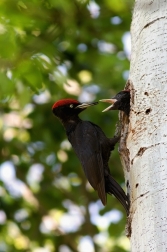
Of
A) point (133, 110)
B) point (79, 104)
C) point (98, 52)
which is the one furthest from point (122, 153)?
point (98, 52)

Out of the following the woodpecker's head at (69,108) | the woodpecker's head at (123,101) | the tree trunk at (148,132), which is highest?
the woodpecker's head at (69,108)

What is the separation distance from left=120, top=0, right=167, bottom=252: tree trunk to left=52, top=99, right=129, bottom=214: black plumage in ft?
1.26

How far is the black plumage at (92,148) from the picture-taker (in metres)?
4.35

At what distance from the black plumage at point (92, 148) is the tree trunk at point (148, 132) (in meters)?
0.38

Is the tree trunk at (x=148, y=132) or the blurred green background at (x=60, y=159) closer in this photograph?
the tree trunk at (x=148, y=132)

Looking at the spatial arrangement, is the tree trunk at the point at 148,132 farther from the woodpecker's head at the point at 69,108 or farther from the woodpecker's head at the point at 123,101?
the woodpecker's head at the point at 69,108

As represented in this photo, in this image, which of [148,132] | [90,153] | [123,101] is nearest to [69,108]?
[90,153]

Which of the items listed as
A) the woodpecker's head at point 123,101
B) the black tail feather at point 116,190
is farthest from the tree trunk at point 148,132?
the black tail feather at point 116,190

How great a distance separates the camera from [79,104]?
5.63m

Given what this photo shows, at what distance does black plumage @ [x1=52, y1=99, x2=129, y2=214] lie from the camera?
4.35 metres

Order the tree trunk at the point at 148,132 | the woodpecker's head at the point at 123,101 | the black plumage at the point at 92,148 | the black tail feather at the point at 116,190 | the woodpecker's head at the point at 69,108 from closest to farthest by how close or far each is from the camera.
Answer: the tree trunk at the point at 148,132
the black tail feather at the point at 116,190
the woodpecker's head at the point at 123,101
the black plumage at the point at 92,148
the woodpecker's head at the point at 69,108

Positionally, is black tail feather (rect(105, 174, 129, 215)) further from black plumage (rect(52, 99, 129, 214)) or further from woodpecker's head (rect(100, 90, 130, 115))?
woodpecker's head (rect(100, 90, 130, 115))

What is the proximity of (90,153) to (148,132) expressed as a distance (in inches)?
61.8

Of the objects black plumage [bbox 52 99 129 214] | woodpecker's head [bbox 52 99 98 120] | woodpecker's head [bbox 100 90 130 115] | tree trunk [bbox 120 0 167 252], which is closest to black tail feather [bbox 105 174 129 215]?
black plumage [bbox 52 99 129 214]
